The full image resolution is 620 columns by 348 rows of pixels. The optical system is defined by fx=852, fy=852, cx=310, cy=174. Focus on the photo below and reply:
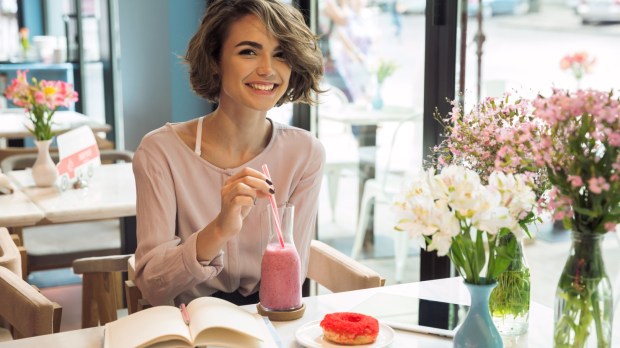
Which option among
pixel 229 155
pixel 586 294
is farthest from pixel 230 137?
pixel 586 294

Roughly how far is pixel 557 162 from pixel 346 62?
2409 millimetres

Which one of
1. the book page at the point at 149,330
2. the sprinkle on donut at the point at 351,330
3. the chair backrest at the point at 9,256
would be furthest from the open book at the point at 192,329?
the chair backrest at the point at 9,256

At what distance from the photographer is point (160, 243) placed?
6.61 feet

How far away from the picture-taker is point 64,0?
866cm

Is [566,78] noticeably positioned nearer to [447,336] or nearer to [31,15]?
[447,336]

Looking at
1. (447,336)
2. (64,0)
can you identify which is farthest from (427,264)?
(64,0)

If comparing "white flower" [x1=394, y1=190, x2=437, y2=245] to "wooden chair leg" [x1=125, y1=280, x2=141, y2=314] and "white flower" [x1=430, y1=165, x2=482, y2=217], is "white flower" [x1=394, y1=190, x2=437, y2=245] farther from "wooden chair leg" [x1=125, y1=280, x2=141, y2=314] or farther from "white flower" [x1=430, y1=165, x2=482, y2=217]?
"wooden chair leg" [x1=125, y1=280, x2=141, y2=314]

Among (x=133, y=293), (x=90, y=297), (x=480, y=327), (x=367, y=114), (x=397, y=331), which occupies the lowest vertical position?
(x=90, y=297)

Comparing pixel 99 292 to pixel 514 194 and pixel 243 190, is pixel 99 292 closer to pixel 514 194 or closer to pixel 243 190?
pixel 243 190

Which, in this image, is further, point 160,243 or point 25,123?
point 25,123

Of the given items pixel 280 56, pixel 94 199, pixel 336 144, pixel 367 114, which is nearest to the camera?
pixel 280 56

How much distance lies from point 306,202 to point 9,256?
899mm

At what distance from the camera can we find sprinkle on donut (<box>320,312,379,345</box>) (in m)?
1.59

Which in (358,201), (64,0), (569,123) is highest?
(64,0)
